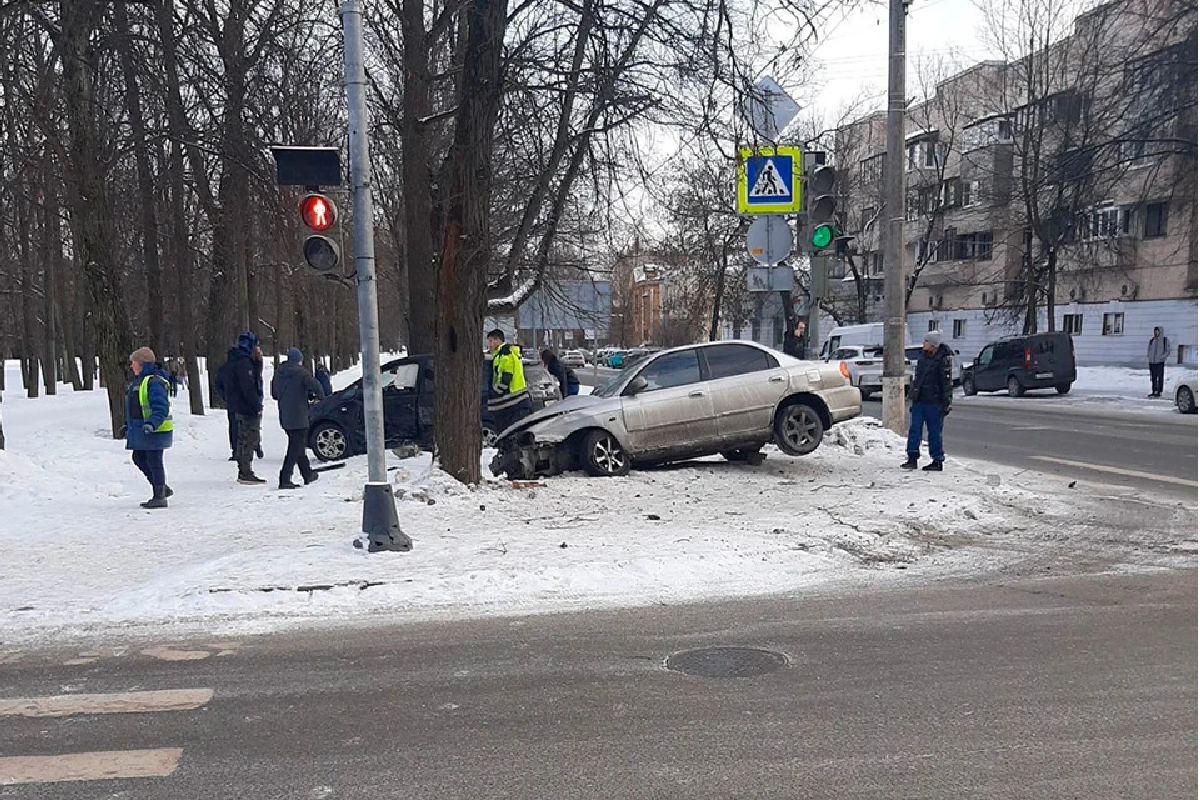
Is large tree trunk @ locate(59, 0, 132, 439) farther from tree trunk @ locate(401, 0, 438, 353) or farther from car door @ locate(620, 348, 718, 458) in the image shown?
car door @ locate(620, 348, 718, 458)

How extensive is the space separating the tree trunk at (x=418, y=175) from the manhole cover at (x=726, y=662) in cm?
587

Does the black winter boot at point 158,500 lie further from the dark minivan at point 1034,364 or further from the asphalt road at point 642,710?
the dark minivan at point 1034,364

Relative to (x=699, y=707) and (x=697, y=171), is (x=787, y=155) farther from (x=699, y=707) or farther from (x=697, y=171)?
(x=699, y=707)

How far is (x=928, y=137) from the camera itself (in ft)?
131

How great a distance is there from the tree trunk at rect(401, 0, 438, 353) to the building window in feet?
108

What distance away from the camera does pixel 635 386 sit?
11.6 meters

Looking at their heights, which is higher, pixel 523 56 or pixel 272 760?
pixel 523 56

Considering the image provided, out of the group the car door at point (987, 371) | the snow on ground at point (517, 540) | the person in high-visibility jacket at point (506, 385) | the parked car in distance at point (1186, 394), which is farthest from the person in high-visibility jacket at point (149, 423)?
the car door at point (987, 371)

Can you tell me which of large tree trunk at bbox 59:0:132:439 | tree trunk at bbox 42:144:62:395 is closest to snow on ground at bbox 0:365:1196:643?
large tree trunk at bbox 59:0:132:439

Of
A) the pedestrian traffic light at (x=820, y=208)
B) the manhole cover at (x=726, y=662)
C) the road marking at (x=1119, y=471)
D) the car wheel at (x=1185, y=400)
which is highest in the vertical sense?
the pedestrian traffic light at (x=820, y=208)

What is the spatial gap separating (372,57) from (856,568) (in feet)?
42.3

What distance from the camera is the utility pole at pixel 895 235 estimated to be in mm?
13047

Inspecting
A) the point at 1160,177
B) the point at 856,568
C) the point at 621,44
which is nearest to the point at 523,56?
the point at 621,44

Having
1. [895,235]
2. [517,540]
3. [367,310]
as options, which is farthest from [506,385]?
[895,235]
